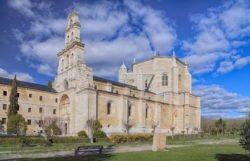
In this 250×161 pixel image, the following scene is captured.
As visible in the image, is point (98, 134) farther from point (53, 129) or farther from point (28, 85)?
point (28, 85)

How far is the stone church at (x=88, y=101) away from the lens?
155 feet

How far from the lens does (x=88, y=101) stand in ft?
150

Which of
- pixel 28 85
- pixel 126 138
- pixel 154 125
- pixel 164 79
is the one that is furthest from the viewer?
pixel 164 79

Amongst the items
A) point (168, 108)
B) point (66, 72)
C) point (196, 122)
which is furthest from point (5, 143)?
point (196, 122)

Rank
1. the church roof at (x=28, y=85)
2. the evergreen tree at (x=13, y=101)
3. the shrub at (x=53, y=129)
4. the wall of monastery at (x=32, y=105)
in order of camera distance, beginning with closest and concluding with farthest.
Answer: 1. the shrub at (x=53, y=129)
2. the evergreen tree at (x=13, y=101)
3. the wall of monastery at (x=32, y=105)
4. the church roof at (x=28, y=85)

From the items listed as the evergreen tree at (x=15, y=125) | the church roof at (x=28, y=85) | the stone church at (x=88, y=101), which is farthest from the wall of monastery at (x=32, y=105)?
the evergreen tree at (x=15, y=125)

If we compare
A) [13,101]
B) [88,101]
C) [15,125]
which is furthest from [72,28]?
[15,125]

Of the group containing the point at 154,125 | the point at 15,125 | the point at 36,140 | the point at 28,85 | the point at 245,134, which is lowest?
the point at 154,125

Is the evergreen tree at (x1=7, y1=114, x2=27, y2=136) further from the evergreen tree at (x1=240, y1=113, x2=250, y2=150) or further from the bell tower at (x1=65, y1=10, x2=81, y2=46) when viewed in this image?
the evergreen tree at (x1=240, y1=113, x2=250, y2=150)

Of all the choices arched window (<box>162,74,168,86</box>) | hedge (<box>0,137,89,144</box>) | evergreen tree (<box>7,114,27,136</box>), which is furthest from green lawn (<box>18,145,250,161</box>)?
arched window (<box>162,74,168,86</box>)

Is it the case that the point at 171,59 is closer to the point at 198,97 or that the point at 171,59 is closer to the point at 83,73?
the point at 198,97

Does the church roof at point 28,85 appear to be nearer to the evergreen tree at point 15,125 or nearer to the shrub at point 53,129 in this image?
the evergreen tree at point 15,125

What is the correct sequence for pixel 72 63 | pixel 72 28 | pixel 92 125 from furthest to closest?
1. pixel 72 28
2. pixel 72 63
3. pixel 92 125

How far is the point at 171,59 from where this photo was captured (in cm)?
7250
